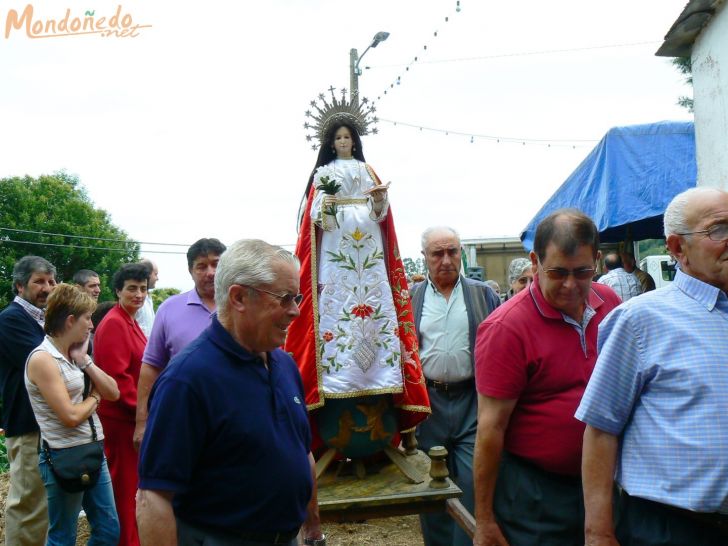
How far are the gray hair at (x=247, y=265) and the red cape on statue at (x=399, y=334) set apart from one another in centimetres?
173

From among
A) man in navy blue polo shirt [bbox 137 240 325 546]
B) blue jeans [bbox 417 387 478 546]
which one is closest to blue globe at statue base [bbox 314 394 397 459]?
blue jeans [bbox 417 387 478 546]

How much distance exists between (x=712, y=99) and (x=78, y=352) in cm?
511

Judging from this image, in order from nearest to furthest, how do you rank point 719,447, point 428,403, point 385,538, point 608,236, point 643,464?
point 719,447, point 643,464, point 428,403, point 385,538, point 608,236

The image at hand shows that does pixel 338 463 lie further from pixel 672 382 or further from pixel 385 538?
pixel 672 382

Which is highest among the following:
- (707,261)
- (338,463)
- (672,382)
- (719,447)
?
(707,261)

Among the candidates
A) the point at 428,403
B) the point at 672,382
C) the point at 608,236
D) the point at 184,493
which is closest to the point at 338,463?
the point at 428,403

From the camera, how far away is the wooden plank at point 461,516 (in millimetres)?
2893

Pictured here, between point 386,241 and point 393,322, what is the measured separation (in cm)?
50

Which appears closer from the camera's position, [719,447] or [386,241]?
[719,447]

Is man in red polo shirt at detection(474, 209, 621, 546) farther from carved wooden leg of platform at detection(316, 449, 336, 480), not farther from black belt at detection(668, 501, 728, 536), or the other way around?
carved wooden leg of platform at detection(316, 449, 336, 480)

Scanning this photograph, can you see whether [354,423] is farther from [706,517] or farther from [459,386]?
[706,517]

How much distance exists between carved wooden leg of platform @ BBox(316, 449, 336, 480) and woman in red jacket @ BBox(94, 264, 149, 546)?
4.35ft

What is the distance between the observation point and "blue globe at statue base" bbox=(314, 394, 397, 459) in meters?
3.82

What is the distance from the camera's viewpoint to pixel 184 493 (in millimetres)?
1955
